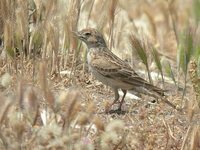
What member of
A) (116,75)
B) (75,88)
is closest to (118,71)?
(116,75)

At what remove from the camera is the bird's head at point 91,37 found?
7366 millimetres

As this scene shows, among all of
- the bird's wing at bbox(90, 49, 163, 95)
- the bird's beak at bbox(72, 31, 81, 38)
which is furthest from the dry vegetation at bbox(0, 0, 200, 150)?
the bird's wing at bbox(90, 49, 163, 95)

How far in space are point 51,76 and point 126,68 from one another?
0.70 m

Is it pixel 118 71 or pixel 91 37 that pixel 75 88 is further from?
pixel 91 37

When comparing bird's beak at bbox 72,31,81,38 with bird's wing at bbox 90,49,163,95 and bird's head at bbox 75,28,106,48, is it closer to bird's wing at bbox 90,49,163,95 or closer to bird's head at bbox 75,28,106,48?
bird's head at bbox 75,28,106,48

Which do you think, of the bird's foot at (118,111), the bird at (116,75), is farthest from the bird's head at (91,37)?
the bird's foot at (118,111)

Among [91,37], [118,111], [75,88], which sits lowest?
[118,111]

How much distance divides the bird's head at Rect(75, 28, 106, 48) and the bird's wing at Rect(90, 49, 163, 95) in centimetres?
26

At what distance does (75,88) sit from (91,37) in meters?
1.16

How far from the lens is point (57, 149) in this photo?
4391 mm

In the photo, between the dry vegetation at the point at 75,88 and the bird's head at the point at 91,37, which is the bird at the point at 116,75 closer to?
the bird's head at the point at 91,37

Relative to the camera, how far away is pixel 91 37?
7.45 meters

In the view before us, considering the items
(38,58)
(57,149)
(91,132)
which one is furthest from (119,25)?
(57,149)

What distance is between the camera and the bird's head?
24.2 ft
